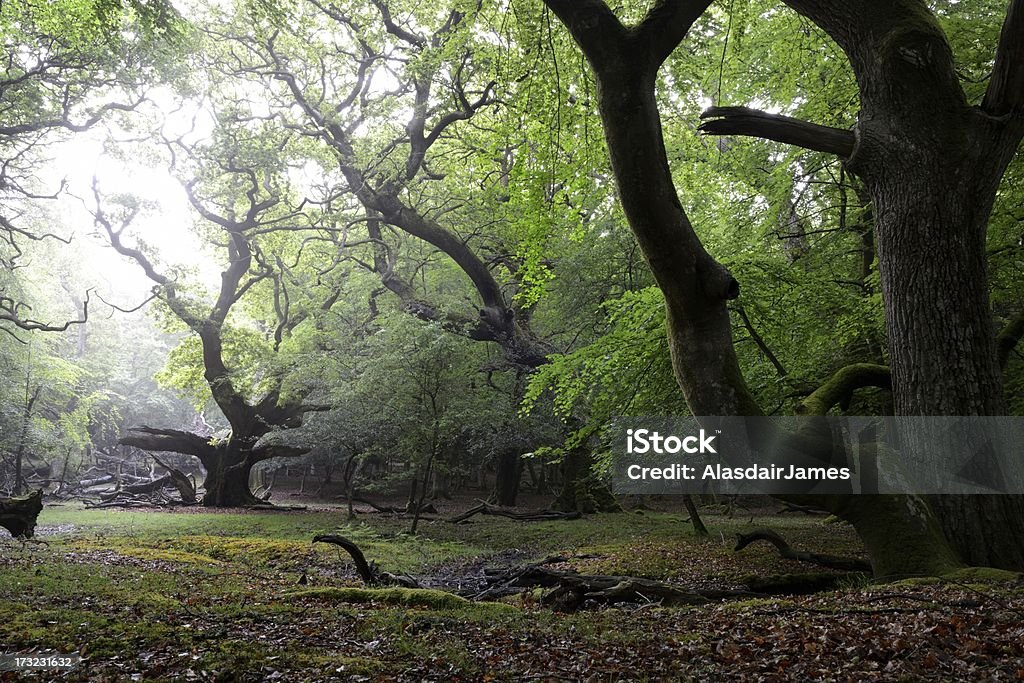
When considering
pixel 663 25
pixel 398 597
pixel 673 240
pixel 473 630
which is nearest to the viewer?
pixel 663 25

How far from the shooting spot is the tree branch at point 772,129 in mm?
5930

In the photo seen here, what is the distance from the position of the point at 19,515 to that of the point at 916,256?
613 inches

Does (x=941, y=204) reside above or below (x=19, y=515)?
above

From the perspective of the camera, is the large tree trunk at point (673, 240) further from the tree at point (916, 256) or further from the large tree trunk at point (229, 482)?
the large tree trunk at point (229, 482)

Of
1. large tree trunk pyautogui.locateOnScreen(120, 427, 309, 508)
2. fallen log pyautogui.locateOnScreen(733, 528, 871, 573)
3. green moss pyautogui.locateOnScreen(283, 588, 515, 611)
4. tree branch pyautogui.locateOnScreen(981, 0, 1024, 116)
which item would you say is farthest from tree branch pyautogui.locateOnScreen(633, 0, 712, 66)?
large tree trunk pyautogui.locateOnScreen(120, 427, 309, 508)

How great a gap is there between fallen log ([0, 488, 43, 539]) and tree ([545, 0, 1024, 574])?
43.6ft

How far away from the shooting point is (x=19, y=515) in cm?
→ 1273

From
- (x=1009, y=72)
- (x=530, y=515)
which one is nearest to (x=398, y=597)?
(x=1009, y=72)

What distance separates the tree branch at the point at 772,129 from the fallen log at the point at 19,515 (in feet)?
46.2

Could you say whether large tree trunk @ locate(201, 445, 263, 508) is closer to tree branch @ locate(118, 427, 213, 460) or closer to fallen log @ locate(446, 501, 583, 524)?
tree branch @ locate(118, 427, 213, 460)

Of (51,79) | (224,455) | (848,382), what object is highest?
A: (51,79)

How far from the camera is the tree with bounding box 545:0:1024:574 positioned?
594 centimetres

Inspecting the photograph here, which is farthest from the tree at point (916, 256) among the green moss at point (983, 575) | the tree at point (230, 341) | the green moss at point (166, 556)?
the tree at point (230, 341)

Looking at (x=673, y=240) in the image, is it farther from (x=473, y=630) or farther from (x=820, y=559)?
(x=820, y=559)
